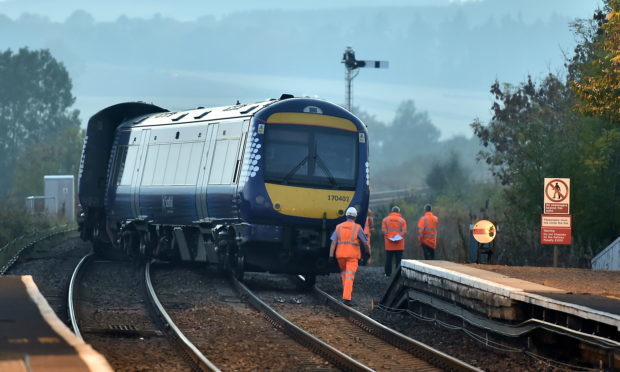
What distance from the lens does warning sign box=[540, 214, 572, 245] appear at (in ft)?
60.1

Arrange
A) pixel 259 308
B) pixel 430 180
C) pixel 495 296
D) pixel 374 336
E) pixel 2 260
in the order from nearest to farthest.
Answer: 1. pixel 495 296
2. pixel 374 336
3. pixel 259 308
4. pixel 2 260
5. pixel 430 180

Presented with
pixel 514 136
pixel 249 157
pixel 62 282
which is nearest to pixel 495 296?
pixel 249 157

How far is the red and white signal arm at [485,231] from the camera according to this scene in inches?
744

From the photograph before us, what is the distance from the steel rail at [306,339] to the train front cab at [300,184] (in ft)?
3.94

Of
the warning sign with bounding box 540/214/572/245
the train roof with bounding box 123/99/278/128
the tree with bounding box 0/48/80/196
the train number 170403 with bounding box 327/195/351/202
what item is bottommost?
the warning sign with bounding box 540/214/572/245

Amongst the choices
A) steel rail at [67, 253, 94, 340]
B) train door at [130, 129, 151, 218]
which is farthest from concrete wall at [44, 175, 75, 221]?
train door at [130, 129, 151, 218]

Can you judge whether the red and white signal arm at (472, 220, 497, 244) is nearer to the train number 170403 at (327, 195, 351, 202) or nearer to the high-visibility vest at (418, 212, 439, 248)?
the train number 170403 at (327, 195, 351, 202)

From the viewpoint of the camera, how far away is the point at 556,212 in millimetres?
18453

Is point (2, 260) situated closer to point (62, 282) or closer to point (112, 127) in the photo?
point (112, 127)

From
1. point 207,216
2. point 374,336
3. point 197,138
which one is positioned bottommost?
point 374,336

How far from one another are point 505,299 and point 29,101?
10120 centimetres

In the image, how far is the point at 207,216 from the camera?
21.2m

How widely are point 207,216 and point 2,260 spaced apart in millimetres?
7991

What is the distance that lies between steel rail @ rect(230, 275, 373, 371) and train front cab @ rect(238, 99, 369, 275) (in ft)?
3.94
